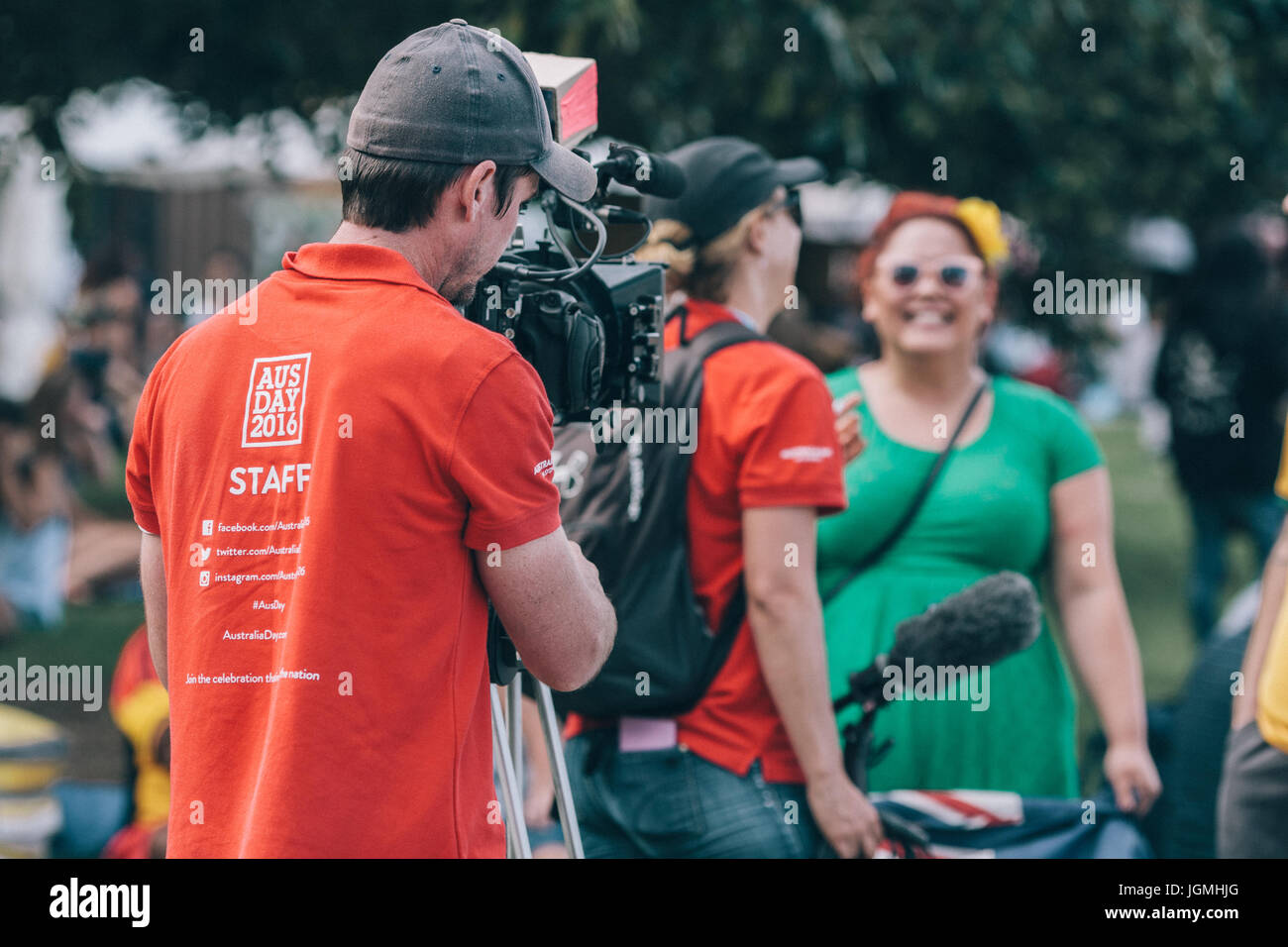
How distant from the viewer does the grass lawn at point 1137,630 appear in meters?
7.05

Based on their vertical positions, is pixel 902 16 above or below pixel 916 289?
above

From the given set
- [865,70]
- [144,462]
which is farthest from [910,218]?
[865,70]

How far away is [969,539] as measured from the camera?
10.6 ft

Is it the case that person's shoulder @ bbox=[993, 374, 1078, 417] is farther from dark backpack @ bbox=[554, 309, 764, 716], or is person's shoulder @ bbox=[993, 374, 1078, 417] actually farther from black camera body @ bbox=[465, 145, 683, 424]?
black camera body @ bbox=[465, 145, 683, 424]

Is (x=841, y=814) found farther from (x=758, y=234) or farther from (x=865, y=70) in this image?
(x=865, y=70)

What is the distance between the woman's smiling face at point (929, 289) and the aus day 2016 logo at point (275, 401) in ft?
6.51

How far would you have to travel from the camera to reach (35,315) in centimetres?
1565

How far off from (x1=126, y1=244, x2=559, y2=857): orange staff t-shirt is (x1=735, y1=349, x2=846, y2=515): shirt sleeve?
93 centimetres

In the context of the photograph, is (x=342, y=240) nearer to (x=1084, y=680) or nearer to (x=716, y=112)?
(x=1084, y=680)

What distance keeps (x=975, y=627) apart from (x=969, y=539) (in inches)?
17.8

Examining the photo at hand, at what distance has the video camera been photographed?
2.14 metres

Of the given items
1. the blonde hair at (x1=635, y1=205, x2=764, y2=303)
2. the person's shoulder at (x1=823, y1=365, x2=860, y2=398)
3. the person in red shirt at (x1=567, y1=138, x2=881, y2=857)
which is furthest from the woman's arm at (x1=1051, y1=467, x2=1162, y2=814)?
the blonde hair at (x1=635, y1=205, x2=764, y2=303)
